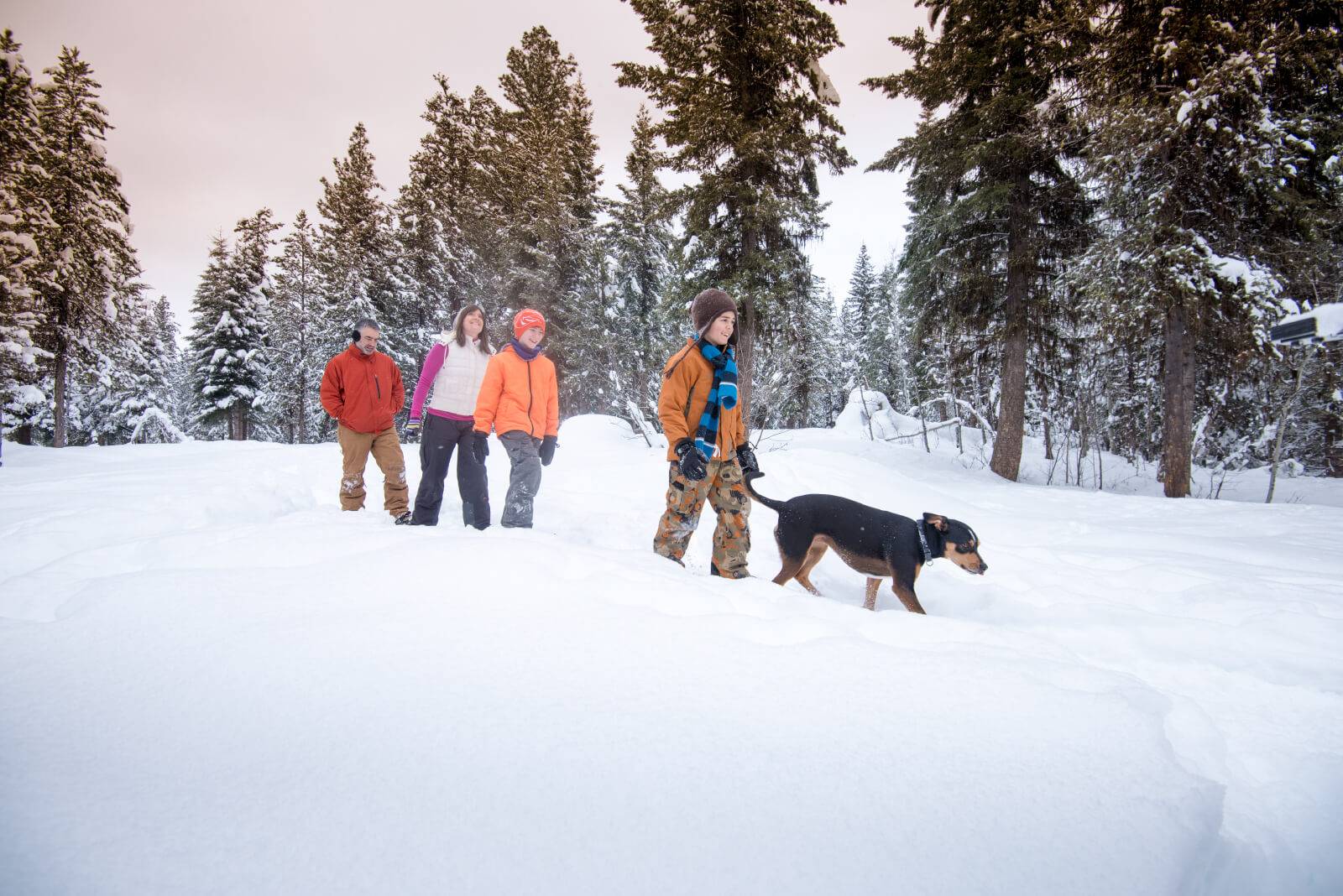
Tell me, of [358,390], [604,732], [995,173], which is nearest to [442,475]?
[358,390]

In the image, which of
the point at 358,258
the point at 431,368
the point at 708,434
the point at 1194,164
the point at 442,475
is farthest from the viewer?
the point at 358,258

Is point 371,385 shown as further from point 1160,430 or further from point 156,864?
point 1160,430

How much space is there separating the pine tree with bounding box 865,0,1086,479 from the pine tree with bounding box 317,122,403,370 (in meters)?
20.8

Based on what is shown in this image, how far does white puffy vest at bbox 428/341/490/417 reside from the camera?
15.0ft

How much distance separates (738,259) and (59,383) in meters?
21.6

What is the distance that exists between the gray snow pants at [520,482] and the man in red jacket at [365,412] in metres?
1.29

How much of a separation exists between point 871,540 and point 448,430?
3634 mm

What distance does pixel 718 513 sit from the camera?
3.34m

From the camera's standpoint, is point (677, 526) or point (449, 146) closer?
point (677, 526)

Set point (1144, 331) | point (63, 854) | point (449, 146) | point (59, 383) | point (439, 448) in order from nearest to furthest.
A: point (63, 854) < point (439, 448) < point (1144, 331) < point (59, 383) < point (449, 146)

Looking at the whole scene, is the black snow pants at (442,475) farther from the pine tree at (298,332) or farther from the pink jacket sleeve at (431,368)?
the pine tree at (298,332)

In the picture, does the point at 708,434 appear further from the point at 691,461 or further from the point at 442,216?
the point at 442,216

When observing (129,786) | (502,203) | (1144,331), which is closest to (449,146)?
(502,203)

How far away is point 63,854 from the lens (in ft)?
2.93
